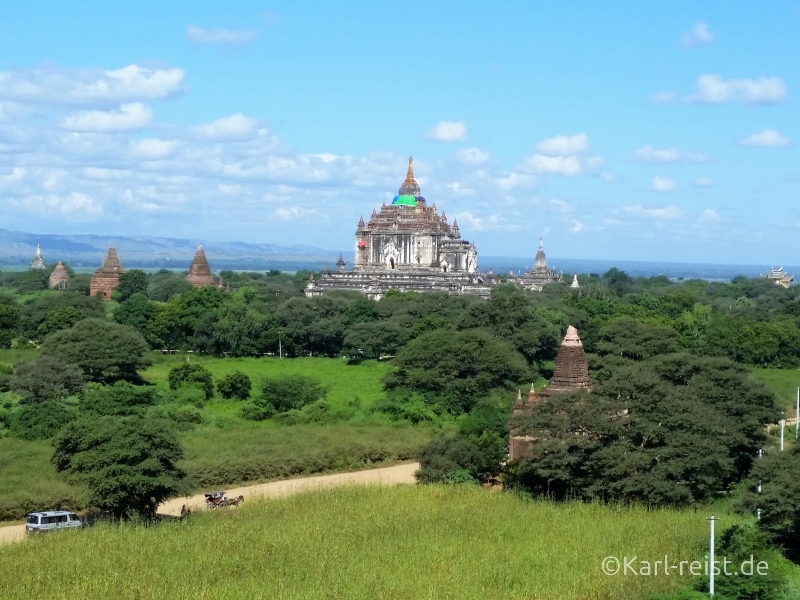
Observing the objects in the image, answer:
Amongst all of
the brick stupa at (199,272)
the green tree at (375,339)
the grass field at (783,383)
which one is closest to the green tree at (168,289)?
the brick stupa at (199,272)

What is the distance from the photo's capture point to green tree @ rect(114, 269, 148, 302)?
3917 inches

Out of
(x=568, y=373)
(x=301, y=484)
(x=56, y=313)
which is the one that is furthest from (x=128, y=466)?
(x=56, y=313)

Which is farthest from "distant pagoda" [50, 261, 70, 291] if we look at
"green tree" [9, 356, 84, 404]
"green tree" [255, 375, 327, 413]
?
"green tree" [255, 375, 327, 413]

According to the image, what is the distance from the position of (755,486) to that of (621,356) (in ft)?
84.2

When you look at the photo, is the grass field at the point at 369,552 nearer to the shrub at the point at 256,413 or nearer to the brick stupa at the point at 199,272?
the shrub at the point at 256,413

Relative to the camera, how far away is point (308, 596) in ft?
79.3

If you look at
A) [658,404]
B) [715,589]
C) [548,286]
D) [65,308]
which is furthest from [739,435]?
[548,286]

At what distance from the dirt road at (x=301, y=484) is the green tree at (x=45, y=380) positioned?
13.0 metres

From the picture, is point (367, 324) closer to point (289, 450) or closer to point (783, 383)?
point (783, 383)

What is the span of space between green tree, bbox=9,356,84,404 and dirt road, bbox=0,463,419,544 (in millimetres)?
12986

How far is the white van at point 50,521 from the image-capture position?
30.0 metres

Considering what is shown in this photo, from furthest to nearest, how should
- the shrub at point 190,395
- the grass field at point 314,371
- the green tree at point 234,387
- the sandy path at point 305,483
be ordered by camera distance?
the grass field at point 314,371, the green tree at point 234,387, the shrub at point 190,395, the sandy path at point 305,483

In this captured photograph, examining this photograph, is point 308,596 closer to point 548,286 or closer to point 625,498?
point 625,498

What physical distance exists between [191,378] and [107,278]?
168ft
